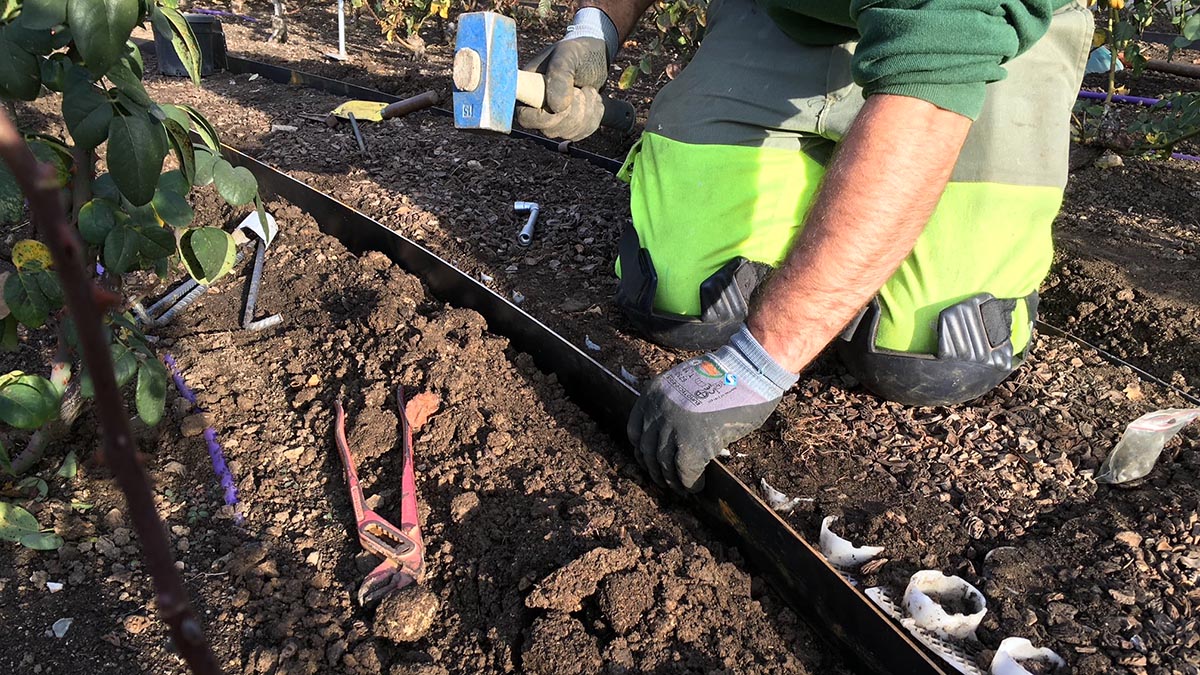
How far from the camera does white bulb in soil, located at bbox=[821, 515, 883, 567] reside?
1559 mm

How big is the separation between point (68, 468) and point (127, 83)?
0.75m

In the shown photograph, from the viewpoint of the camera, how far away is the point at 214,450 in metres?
1.73

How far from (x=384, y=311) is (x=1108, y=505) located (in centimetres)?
164

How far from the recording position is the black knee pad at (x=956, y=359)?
1.93 meters

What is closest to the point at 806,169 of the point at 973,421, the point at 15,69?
the point at 973,421

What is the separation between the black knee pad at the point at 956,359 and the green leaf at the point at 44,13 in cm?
164

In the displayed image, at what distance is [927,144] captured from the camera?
4.95 ft

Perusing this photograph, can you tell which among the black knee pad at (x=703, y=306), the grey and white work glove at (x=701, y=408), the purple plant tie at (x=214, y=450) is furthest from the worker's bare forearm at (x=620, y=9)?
the purple plant tie at (x=214, y=450)

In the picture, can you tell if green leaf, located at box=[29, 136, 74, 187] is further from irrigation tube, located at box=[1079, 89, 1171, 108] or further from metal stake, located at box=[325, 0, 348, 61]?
irrigation tube, located at box=[1079, 89, 1171, 108]

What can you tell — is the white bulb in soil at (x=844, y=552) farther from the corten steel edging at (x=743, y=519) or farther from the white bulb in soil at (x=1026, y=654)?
the white bulb in soil at (x=1026, y=654)

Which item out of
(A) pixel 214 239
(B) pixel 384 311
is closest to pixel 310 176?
(B) pixel 384 311

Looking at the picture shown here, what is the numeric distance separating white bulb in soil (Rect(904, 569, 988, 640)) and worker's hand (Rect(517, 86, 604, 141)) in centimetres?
156

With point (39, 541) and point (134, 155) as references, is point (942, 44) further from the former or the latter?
point (39, 541)

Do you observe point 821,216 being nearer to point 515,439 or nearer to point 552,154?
point 515,439
